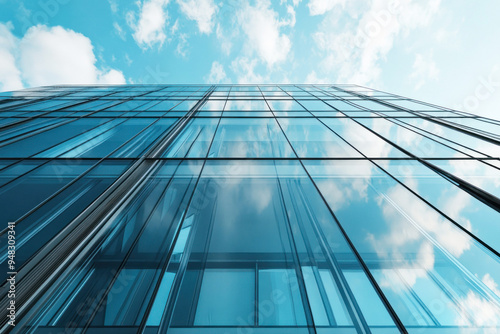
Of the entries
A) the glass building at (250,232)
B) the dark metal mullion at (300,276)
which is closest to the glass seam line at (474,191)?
the glass building at (250,232)

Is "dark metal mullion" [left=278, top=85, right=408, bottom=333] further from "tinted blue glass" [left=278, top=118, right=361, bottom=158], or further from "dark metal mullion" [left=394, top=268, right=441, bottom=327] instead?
"tinted blue glass" [left=278, top=118, right=361, bottom=158]

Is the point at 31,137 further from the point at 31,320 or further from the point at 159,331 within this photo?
the point at 159,331

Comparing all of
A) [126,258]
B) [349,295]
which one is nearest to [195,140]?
[126,258]

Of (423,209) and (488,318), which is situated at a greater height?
(423,209)

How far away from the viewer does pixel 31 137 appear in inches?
270

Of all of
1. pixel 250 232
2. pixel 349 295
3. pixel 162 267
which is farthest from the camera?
pixel 250 232

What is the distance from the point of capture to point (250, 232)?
366 cm

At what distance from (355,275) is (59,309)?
3510 mm

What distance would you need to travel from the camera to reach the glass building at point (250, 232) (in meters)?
2.46

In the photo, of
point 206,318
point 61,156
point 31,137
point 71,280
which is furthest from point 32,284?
point 31,137

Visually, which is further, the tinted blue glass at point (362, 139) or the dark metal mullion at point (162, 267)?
the tinted blue glass at point (362, 139)

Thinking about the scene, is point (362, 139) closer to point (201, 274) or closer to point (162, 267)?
point (201, 274)

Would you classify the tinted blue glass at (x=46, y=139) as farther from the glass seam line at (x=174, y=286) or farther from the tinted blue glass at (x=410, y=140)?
the tinted blue glass at (x=410, y=140)

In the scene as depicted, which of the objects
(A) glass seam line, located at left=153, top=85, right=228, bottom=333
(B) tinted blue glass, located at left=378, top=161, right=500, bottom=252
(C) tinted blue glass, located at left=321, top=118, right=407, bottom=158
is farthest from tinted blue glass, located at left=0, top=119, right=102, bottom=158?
(B) tinted blue glass, located at left=378, top=161, right=500, bottom=252
